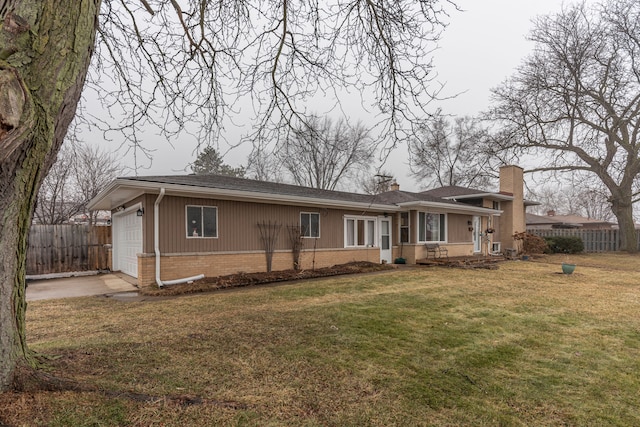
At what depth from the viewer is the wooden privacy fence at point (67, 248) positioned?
36.4 feet

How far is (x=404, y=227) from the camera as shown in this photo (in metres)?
15.8

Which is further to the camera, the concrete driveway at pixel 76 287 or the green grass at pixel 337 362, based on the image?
the concrete driveway at pixel 76 287

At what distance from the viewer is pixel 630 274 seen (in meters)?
12.4

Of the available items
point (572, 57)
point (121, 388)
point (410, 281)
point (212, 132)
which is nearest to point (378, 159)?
point (212, 132)

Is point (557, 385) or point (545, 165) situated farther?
point (545, 165)

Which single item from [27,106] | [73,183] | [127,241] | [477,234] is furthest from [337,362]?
[73,183]

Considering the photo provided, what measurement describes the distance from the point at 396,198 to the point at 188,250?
1005 cm

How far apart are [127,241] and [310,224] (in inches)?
244

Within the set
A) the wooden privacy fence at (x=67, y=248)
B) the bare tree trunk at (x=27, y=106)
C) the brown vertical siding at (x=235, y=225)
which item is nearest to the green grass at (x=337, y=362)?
the bare tree trunk at (x=27, y=106)

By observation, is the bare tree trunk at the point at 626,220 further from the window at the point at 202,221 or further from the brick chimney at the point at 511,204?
the window at the point at 202,221

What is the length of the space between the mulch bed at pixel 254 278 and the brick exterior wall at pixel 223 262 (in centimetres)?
28

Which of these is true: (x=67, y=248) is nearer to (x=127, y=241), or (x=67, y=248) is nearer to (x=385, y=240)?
(x=127, y=241)

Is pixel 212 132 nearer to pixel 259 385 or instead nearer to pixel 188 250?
pixel 259 385

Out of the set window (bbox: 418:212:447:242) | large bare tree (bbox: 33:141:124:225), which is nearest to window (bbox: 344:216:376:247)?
window (bbox: 418:212:447:242)
